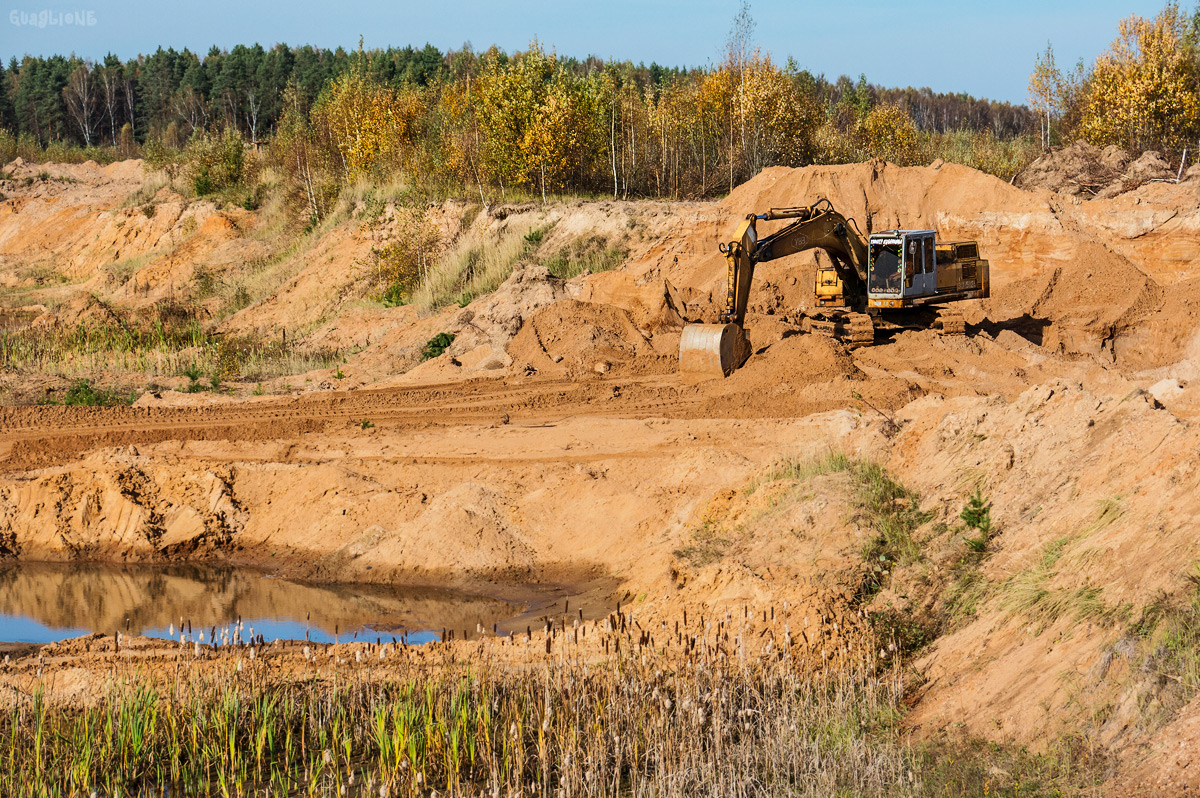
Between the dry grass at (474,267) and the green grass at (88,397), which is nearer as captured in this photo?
the green grass at (88,397)

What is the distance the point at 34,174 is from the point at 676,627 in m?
57.0

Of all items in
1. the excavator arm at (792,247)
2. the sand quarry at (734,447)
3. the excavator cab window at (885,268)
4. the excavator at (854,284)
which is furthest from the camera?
the excavator cab window at (885,268)

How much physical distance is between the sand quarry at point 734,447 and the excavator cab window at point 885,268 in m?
1.06

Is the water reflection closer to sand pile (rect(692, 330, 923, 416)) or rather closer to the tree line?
sand pile (rect(692, 330, 923, 416))

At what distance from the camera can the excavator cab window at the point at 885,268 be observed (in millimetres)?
18219

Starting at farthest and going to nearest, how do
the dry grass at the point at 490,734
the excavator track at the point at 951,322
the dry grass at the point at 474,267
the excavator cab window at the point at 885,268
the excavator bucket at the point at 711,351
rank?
the dry grass at the point at 474,267
the excavator track at the point at 951,322
the excavator cab window at the point at 885,268
the excavator bucket at the point at 711,351
the dry grass at the point at 490,734

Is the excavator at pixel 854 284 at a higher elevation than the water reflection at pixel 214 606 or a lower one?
higher

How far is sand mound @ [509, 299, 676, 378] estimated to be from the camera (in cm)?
1869

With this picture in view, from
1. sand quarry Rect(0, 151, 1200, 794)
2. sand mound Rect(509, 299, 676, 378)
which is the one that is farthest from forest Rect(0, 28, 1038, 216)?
sand mound Rect(509, 299, 676, 378)

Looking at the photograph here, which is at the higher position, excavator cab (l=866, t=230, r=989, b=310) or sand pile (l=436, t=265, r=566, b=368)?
excavator cab (l=866, t=230, r=989, b=310)

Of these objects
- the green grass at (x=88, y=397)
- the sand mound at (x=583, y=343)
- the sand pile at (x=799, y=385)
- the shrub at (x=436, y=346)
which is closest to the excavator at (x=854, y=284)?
the sand pile at (x=799, y=385)

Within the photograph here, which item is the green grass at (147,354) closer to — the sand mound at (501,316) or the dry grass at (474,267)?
the sand mound at (501,316)

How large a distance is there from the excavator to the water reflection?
24.8ft

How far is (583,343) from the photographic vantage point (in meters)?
19.3
